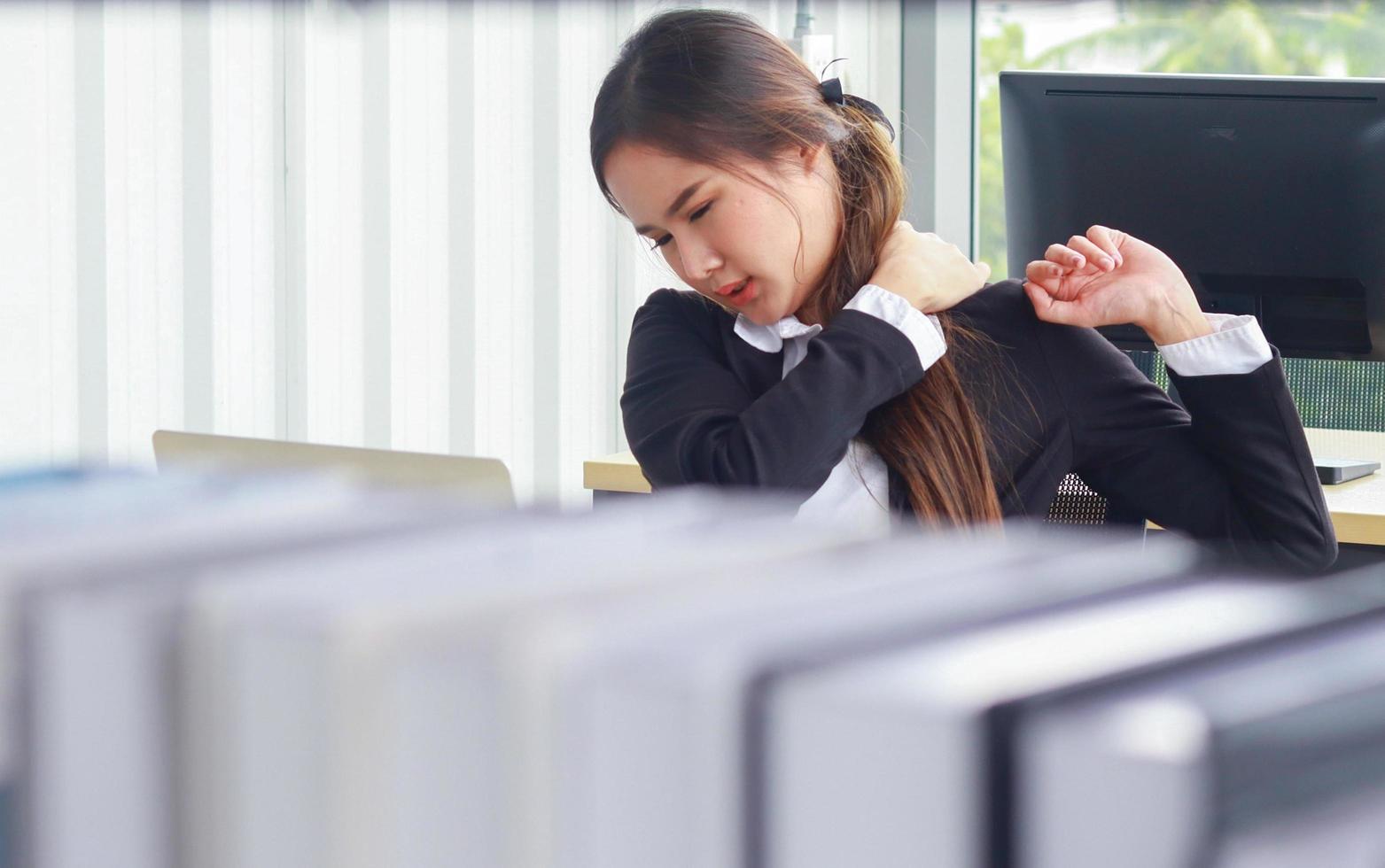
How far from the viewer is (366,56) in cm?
244

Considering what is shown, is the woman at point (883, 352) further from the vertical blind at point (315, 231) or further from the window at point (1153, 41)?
the window at point (1153, 41)

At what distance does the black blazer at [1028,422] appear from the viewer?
137cm

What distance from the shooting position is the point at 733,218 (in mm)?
1411

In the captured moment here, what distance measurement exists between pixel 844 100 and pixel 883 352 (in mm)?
330

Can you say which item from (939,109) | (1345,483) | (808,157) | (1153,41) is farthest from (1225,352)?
(1153,41)

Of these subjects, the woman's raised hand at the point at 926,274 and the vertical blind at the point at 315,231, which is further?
the vertical blind at the point at 315,231

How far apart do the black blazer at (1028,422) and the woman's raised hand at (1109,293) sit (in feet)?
0.12

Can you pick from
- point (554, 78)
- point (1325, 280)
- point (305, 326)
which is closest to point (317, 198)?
point (305, 326)

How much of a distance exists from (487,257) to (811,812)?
2543mm

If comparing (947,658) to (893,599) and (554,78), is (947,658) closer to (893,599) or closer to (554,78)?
(893,599)

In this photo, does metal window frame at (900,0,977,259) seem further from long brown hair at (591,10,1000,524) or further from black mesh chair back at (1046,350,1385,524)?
long brown hair at (591,10,1000,524)

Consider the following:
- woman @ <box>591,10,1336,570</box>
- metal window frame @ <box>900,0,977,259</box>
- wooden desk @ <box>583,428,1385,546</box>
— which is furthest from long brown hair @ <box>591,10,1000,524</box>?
metal window frame @ <box>900,0,977,259</box>

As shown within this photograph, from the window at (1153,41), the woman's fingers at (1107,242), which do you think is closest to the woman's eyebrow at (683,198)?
the woman's fingers at (1107,242)

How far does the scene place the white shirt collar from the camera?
4.99ft
